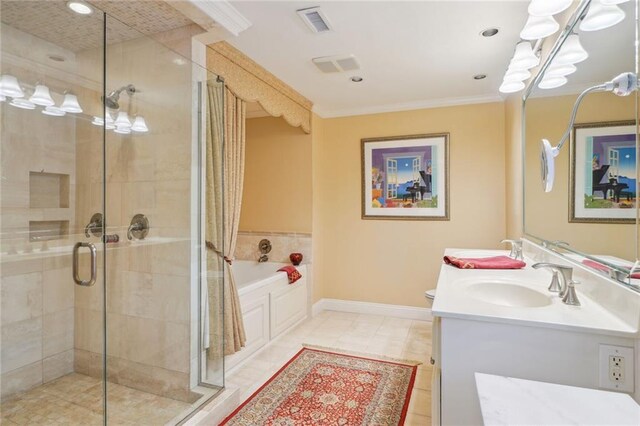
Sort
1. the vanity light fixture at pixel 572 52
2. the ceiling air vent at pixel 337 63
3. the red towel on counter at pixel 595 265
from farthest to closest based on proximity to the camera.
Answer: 1. the ceiling air vent at pixel 337 63
2. the vanity light fixture at pixel 572 52
3. the red towel on counter at pixel 595 265

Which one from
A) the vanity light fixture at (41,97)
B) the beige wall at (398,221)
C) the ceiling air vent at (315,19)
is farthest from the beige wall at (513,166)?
the vanity light fixture at (41,97)

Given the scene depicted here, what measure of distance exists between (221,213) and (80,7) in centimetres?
147

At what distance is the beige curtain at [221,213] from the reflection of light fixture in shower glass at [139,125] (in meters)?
0.44

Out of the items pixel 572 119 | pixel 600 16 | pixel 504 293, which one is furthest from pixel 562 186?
pixel 600 16

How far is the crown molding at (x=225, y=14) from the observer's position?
1851mm

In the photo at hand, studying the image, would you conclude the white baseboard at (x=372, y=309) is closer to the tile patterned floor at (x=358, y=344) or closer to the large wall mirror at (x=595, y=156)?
the tile patterned floor at (x=358, y=344)

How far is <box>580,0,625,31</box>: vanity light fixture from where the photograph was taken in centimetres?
124

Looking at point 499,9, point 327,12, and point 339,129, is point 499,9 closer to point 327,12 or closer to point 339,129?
point 327,12

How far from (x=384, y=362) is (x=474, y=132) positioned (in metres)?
2.46

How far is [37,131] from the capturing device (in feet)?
7.42

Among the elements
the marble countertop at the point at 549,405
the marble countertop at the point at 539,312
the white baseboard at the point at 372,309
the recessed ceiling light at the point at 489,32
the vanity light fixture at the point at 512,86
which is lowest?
the white baseboard at the point at 372,309

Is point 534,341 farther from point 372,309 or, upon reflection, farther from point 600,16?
point 372,309

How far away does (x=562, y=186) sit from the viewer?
1724mm

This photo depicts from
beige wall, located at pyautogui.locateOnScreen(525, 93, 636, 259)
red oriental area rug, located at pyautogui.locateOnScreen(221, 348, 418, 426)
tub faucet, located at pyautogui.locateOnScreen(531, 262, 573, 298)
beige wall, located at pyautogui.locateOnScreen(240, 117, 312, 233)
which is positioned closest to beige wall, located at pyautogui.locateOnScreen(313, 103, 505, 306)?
beige wall, located at pyautogui.locateOnScreen(240, 117, 312, 233)
